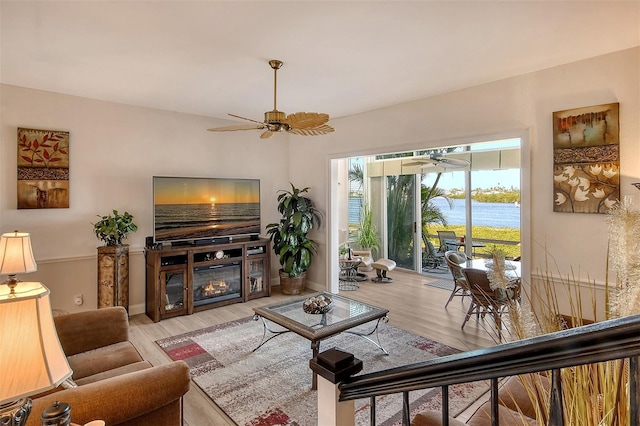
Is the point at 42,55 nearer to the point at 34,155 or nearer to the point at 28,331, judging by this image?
the point at 34,155

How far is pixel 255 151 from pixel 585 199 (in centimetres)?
453

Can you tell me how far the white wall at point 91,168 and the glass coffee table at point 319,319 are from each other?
241 centimetres

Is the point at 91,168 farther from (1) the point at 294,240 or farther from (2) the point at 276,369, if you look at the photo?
(2) the point at 276,369

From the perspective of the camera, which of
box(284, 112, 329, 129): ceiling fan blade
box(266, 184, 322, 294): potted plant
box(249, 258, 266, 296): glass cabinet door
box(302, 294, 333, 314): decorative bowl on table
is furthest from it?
box(266, 184, 322, 294): potted plant

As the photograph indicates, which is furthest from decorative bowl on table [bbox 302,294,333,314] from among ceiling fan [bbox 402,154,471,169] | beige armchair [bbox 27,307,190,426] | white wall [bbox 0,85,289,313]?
ceiling fan [bbox 402,154,471,169]

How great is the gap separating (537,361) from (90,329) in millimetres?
2997

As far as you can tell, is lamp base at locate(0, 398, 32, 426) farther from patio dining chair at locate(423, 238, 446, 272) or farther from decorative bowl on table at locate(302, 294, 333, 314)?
→ patio dining chair at locate(423, 238, 446, 272)

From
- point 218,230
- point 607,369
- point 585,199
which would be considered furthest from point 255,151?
point 607,369

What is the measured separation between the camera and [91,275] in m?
4.26

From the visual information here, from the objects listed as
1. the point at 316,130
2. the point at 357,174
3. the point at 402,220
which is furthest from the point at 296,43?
the point at 357,174

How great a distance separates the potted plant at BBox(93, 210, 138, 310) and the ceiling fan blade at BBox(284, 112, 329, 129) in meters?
2.60

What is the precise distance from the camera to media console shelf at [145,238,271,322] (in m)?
4.34

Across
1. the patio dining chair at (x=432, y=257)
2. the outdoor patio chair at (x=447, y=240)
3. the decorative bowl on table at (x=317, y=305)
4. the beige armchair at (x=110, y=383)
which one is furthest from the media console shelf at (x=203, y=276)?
the outdoor patio chair at (x=447, y=240)

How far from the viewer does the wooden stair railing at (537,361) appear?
510 mm
